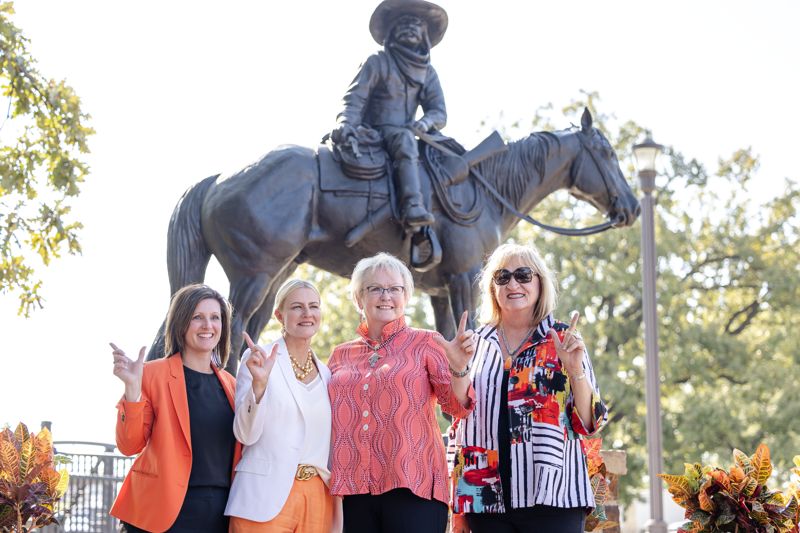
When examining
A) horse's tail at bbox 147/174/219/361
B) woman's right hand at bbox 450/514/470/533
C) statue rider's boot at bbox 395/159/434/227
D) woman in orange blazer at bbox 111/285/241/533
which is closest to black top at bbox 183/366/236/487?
woman in orange blazer at bbox 111/285/241/533

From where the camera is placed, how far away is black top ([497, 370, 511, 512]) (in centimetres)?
407

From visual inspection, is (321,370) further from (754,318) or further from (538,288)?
(754,318)

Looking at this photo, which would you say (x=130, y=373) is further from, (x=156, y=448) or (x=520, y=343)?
(x=520, y=343)

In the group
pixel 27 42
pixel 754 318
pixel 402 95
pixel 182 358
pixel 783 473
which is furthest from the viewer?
pixel 754 318

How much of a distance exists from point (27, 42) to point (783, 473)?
1617cm

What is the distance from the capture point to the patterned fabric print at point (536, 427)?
400cm

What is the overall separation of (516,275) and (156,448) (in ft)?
5.17

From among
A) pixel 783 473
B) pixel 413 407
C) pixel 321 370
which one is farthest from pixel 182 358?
pixel 783 473

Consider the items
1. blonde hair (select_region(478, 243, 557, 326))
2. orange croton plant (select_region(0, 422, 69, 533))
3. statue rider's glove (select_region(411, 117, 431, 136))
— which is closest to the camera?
blonde hair (select_region(478, 243, 557, 326))

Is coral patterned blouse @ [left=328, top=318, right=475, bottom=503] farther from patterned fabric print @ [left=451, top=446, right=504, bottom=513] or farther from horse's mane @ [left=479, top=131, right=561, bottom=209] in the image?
horse's mane @ [left=479, top=131, right=561, bottom=209]

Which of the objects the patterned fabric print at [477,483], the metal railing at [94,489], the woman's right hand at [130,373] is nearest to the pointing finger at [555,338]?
the patterned fabric print at [477,483]

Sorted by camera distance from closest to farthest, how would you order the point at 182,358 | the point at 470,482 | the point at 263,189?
the point at 470,482
the point at 182,358
the point at 263,189

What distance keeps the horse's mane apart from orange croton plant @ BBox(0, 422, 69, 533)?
4072mm

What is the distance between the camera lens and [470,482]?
4.14 metres
